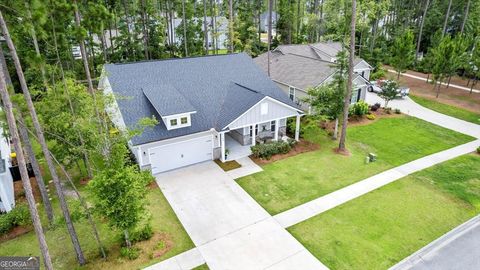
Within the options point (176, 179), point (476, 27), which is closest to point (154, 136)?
point (176, 179)

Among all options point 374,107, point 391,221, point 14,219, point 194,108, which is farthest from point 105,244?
point 374,107

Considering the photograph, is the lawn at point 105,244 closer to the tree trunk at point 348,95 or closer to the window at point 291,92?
the tree trunk at point 348,95

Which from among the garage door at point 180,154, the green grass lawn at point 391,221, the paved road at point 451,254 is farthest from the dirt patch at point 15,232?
the paved road at point 451,254

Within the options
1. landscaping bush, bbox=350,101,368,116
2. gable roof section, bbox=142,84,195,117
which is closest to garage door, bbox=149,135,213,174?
gable roof section, bbox=142,84,195,117

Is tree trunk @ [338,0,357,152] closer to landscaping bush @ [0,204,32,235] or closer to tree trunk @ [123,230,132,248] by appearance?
tree trunk @ [123,230,132,248]

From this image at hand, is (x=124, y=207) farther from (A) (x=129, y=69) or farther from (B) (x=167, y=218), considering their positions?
(A) (x=129, y=69)

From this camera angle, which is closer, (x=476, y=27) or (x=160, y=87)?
(x=160, y=87)
